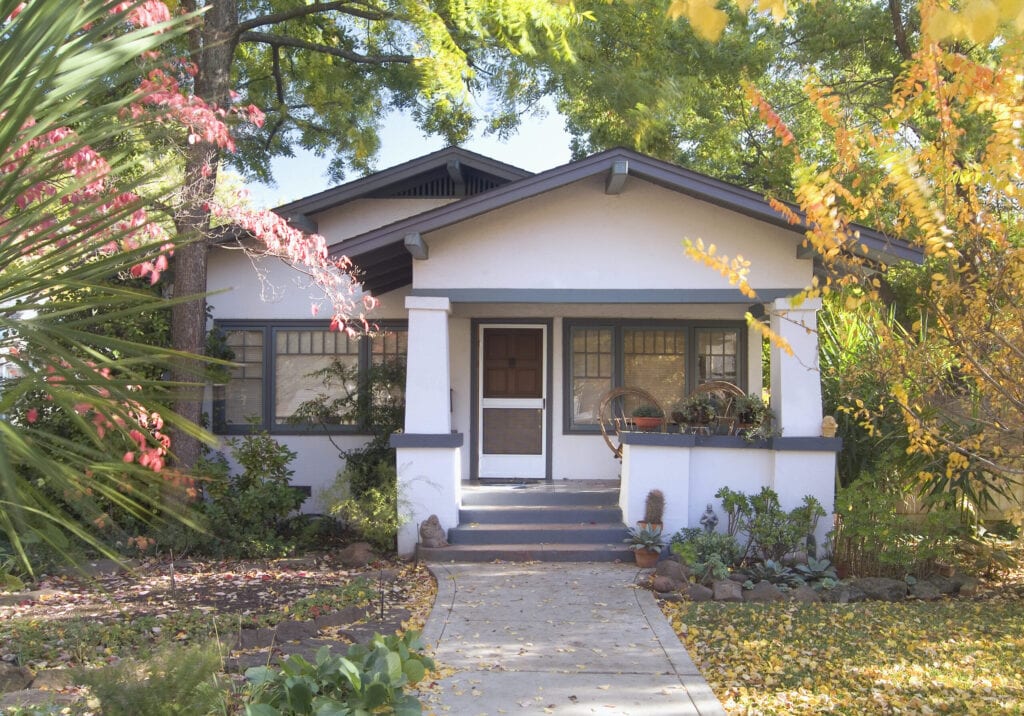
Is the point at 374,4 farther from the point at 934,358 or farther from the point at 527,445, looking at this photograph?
the point at 934,358

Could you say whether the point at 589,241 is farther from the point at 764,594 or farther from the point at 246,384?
the point at 246,384

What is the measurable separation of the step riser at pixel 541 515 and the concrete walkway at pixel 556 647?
3.62 ft

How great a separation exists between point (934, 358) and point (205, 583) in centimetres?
656

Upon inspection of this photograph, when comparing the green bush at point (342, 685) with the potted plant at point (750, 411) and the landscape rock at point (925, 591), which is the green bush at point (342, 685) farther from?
the potted plant at point (750, 411)

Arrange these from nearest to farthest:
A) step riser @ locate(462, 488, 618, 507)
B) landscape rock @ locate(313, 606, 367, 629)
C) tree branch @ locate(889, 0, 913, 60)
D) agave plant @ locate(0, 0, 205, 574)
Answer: agave plant @ locate(0, 0, 205, 574), landscape rock @ locate(313, 606, 367, 629), step riser @ locate(462, 488, 618, 507), tree branch @ locate(889, 0, 913, 60)

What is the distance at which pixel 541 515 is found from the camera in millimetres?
10258

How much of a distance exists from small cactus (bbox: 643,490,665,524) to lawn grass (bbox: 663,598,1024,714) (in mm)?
1705

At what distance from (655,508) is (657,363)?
2.96 meters

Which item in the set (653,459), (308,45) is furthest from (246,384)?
(653,459)

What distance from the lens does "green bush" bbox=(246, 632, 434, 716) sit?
4398 mm

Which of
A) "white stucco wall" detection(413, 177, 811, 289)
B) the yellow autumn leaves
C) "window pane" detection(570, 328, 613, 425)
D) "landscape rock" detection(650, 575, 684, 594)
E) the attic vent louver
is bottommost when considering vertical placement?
"landscape rock" detection(650, 575, 684, 594)

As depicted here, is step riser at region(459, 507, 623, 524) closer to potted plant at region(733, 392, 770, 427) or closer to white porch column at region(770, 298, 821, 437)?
potted plant at region(733, 392, 770, 427)

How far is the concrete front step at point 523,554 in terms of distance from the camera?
9.48 meters

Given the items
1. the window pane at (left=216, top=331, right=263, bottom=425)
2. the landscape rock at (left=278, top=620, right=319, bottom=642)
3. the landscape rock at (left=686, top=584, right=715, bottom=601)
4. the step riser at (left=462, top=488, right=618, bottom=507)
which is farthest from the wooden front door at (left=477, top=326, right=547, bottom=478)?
the landscape rock at (left=278, top=620, right=319, bottom=642)
